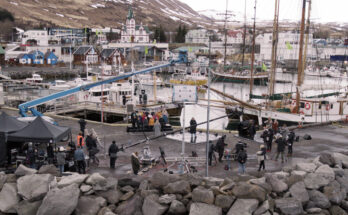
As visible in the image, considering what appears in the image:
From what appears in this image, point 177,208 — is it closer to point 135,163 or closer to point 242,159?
point 135,163

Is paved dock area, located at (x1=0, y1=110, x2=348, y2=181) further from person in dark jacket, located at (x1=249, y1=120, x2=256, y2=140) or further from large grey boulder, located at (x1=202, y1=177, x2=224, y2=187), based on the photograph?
large grey boulder, located at (x1=202, y1=177, x2=224, y2=187)

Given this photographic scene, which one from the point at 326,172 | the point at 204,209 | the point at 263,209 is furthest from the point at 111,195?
the point at 326,172

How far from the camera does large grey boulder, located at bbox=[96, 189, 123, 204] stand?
11.3m

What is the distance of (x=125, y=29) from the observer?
13475 centimetres

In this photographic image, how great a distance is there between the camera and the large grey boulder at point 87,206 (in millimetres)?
10852

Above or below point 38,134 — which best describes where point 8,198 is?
below

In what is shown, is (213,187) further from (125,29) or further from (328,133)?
(125,29)

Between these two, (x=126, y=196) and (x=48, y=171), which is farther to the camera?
(x=48, y=171)

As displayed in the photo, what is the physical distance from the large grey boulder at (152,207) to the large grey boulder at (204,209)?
0.90 m

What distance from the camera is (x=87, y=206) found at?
1095cm

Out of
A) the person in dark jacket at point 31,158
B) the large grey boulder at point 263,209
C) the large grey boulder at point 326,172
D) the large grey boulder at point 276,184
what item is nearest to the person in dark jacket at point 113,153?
the person in dark jacket at point 31,158

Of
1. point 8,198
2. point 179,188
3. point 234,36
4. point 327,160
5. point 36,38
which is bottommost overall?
point 8,198

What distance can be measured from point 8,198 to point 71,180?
2.16 meters

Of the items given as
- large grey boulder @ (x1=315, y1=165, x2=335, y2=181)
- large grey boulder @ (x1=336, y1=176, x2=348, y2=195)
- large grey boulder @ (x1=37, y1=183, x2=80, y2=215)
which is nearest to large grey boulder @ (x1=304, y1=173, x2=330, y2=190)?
large grey boulder @ (x1=315, y1=165, x2=335, y2=181)
